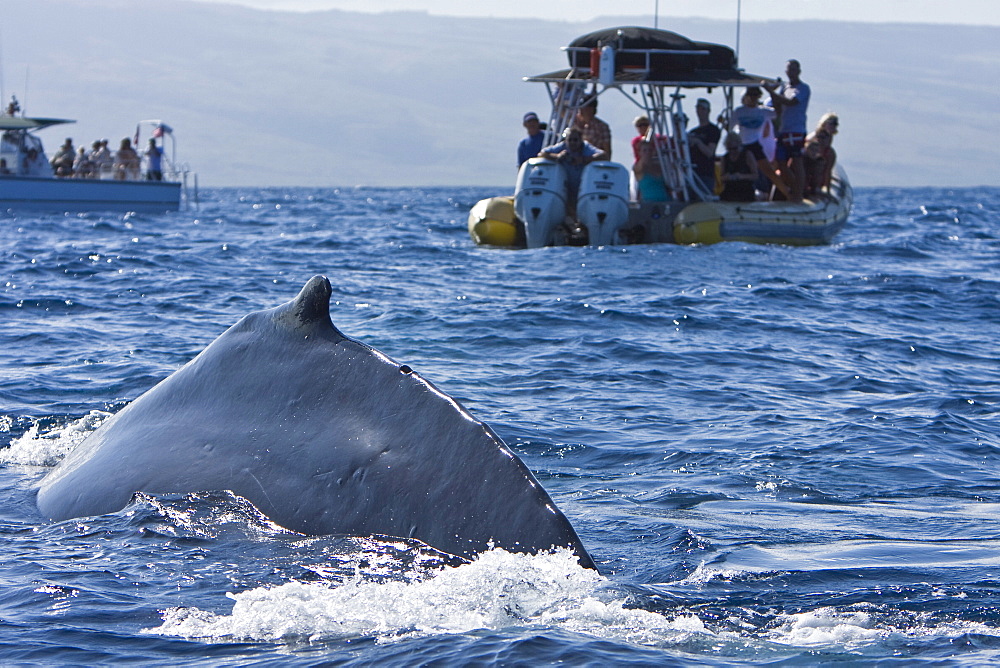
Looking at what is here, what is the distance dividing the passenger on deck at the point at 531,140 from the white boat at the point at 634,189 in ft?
Result: 0.94

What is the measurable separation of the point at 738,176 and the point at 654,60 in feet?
8.50

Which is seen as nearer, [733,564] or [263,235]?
[733,564]

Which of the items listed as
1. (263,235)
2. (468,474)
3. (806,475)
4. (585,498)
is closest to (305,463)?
(468,474)

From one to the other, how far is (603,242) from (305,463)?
17.4 meters

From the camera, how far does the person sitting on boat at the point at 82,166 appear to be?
124 feet

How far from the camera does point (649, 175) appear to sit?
2238 centimetres

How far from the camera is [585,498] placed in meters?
5.74

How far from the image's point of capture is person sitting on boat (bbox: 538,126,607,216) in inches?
816

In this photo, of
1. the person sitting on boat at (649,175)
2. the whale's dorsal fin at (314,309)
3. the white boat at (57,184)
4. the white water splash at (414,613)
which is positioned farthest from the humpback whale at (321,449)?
the white boat at (57,184)

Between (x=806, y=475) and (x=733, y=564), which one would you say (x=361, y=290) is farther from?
Result: (x=733, y=564)

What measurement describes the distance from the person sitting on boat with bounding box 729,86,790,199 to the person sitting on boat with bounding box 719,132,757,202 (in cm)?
22

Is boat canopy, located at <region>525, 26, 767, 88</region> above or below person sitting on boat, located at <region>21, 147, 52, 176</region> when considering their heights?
above

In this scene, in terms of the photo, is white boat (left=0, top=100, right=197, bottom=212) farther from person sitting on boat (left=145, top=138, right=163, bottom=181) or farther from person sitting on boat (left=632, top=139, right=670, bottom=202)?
person sitting on boat (left=632, top=139, right=670, bottom=202)

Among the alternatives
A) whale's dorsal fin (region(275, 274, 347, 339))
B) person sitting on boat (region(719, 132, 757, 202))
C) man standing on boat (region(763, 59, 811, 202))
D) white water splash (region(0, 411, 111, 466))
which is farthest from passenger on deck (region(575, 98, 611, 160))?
whale's dorsal fin (region(275, 274, 347, 339))
